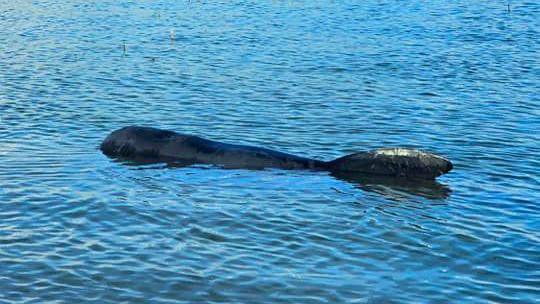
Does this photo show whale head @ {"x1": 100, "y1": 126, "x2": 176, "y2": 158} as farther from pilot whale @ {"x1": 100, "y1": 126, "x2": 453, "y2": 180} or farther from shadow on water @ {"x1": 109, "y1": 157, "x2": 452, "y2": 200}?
shadow on water @ {"x1": 109, "y1": 157, "x2": 452, "y2": 200}

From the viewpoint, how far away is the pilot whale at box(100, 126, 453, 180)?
15.8 meters

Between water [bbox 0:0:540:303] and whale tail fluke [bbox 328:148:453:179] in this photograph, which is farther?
whale tail fluke [bbox 328:148:453:179]

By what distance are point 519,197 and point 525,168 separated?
1926 mm

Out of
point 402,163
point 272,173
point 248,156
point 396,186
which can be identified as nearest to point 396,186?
point 396,186

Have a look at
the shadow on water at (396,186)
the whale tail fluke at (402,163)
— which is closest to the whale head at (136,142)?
the shadow on water at (396,186)

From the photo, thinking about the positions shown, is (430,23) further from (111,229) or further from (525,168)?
(111,229)

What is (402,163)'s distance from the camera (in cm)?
1579

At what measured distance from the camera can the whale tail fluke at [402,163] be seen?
15.7 meters

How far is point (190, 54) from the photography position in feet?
101

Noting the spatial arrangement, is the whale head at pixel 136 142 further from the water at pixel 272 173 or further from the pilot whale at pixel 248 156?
the water at pixel 272 173

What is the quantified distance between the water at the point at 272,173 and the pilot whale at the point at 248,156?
369 millimetres

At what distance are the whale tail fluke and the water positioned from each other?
0.34 meters

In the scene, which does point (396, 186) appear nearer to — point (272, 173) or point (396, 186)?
point (396, 186)

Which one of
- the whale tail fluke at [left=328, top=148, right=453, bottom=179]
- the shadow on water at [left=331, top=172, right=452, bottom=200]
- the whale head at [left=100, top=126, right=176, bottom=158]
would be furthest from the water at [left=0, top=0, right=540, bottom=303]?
the whale head at [left=100, top=126, right=176, bottom=158]
